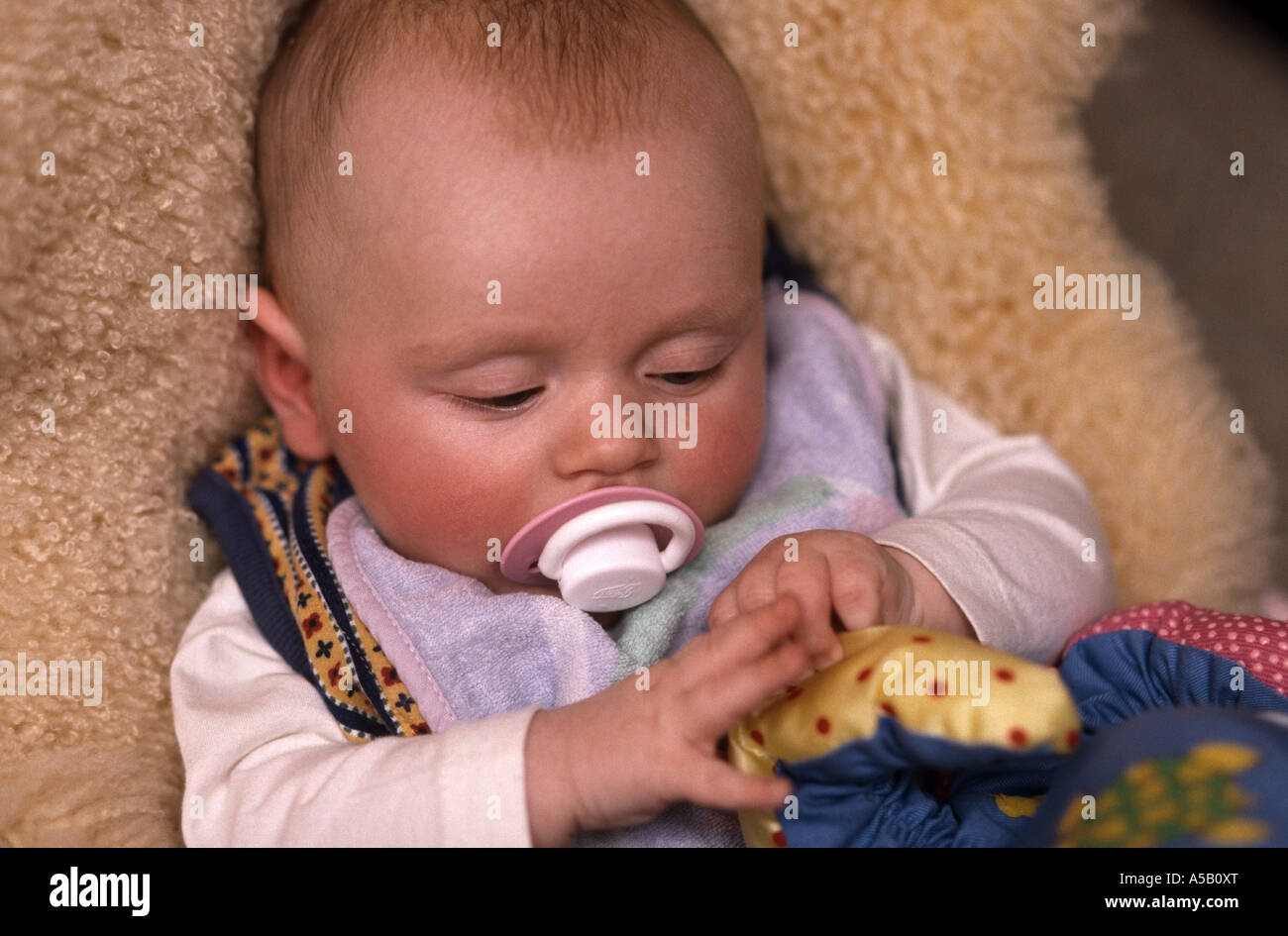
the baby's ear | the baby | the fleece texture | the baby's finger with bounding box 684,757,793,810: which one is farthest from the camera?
the baby's ear

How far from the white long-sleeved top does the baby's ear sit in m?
0.14

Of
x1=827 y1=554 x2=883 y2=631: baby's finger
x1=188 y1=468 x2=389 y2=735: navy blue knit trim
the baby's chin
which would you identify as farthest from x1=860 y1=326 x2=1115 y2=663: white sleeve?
x1=188 y1=468 x2=389 y2=735: navy blue knit trim

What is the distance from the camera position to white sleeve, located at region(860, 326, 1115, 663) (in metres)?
1.02

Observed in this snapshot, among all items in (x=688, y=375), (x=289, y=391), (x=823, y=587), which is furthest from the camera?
(x=289, y=391)

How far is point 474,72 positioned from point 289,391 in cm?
37

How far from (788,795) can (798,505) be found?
352 millimetres

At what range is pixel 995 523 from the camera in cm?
108

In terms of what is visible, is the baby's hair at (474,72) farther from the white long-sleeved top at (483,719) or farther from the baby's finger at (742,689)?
the baby's finger at (742,689)

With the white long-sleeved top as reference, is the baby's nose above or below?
above

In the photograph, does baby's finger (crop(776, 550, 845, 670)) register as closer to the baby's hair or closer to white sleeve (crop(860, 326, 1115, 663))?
white sleeve (crop(860, 326, 1115, 663))

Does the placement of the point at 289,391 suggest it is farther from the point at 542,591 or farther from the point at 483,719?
the point at 483,719

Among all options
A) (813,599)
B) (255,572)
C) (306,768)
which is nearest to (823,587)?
(813,599)

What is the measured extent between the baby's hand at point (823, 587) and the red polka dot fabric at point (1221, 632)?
0.69 feet
